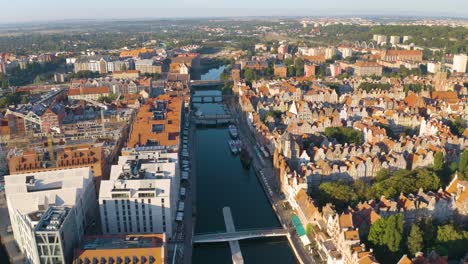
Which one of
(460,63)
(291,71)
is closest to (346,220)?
(291,71)

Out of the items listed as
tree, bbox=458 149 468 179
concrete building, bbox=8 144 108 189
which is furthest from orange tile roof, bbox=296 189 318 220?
concrete building, bbox=8 144 108 189

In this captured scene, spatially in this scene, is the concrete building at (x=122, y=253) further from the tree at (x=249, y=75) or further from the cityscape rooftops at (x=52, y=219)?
the tree at (x=249, y=75)

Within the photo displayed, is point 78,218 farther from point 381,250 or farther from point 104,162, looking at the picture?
point 381,250

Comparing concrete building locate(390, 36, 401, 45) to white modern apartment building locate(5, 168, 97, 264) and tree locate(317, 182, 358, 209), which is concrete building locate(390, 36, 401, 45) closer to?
tree locate(317, 182, 358, 209)

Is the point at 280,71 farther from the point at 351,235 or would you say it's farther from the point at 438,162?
the point at 351,235

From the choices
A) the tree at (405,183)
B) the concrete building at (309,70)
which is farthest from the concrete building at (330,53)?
the tree at (405,183)
